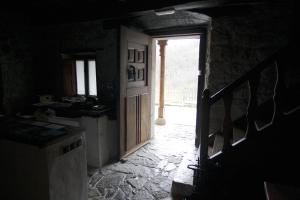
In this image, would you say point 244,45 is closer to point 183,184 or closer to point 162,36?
point 162,36

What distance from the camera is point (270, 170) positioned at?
77.2 inches

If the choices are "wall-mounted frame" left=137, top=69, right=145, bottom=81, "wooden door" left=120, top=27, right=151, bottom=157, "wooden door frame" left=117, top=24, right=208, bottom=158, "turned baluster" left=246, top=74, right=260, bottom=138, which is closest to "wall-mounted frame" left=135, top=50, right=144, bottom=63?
"wooden door" left=120, top=27, right=151, bottom=157

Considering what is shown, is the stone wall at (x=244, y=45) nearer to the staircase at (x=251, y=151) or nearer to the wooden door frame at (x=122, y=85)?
the staircase at (x=251, y=151)

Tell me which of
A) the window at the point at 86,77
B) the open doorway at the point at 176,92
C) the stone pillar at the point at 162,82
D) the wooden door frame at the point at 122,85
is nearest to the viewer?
the wooden door frame at the point at 122,85

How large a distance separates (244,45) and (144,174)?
2.24 m

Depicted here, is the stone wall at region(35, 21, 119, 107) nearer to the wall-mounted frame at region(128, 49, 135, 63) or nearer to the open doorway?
the wall-mounted frame at region(128, 49, 135, 63)

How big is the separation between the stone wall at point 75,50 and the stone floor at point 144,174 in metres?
1.13

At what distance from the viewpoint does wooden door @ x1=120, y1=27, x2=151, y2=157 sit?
10.5 feet

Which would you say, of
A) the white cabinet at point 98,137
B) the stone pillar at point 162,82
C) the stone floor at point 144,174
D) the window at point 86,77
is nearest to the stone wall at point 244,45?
the stone floor at point 144,174

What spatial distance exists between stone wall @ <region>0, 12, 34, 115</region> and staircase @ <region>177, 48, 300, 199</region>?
128 inches

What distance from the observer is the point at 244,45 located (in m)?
2.56

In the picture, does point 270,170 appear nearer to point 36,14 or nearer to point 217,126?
point 217,126

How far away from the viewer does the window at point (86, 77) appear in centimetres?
366

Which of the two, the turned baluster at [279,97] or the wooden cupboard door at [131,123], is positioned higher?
the turned baluster at [279,97]
